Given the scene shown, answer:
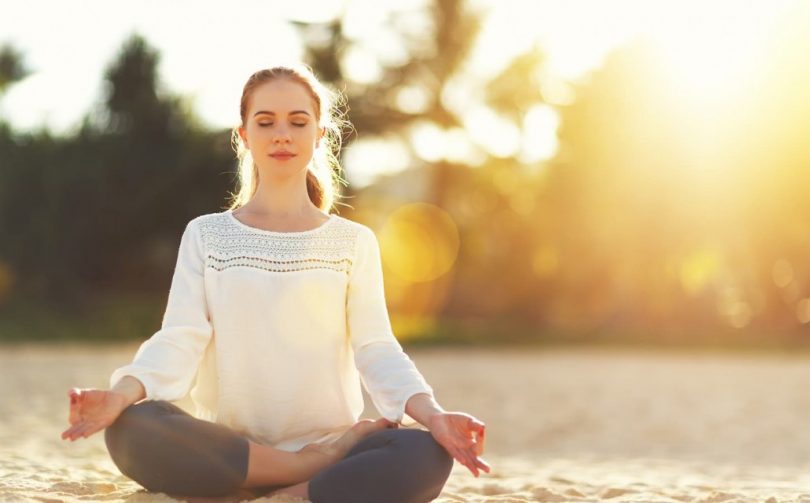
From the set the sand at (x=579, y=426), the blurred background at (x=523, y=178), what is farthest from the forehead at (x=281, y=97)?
the blurred background at (x=523, y=178)

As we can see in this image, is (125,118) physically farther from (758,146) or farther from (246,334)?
(246,334)

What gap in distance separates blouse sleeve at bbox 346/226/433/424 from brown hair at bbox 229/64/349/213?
33 cm

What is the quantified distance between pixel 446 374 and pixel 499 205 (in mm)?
10997

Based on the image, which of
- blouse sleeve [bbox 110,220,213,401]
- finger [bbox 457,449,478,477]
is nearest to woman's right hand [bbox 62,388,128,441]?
blouse sleeve [bbox 110,220,213,401]

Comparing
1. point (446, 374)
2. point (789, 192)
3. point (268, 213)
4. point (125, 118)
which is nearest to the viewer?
point (268, 213)

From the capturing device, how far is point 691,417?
921cm

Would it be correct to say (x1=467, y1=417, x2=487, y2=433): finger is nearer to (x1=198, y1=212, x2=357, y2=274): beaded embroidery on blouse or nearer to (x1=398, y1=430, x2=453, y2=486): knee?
(x1=398, y1=430, x2=453, y2=486): knee

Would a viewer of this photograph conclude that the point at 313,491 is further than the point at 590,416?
No

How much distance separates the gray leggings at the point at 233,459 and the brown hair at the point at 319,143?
2.90 feet

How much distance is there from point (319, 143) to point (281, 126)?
0.79 feet

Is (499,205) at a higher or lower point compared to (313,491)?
higher

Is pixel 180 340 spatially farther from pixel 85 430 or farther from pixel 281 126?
pixel 281 126

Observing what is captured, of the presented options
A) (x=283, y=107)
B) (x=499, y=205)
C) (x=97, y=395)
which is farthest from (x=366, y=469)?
(x=499, y=205)

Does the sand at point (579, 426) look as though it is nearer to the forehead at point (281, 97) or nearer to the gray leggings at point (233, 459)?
the gray leggings at point (233, 459)
